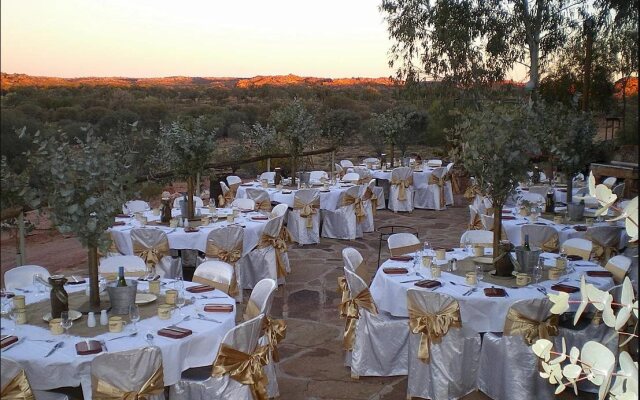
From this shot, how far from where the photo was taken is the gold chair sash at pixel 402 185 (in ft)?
42.8

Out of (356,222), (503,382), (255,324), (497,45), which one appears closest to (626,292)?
(255,324)

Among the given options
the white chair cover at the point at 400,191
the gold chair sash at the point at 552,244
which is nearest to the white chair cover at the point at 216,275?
the gold chair sash at the point at 552,244

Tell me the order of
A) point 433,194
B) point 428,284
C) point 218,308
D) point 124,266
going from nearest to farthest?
point 218,308 → point 428,284 → point 124,266 → point 433,194

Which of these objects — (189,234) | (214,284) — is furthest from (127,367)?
(189,234)

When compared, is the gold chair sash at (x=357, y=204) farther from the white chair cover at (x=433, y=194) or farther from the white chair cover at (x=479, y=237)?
the white chair cover at (x=479, y=237)

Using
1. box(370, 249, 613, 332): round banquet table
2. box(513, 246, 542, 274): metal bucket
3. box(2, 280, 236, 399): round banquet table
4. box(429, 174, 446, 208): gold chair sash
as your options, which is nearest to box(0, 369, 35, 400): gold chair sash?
box(2, 280, 236, 399): round banquet table

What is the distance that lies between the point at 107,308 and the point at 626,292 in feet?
12.5

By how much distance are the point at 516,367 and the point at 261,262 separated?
3.74 meters

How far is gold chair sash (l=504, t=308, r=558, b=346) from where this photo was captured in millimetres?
4672

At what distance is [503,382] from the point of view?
191 inches

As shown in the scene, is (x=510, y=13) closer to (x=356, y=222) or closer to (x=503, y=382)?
(x=356, y=222)

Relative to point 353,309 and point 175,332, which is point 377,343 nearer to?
point 353,309

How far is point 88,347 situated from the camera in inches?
149

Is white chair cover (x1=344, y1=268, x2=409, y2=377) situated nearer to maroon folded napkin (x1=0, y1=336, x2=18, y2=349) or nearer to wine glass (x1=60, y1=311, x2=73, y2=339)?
wine glass (x1=60, y1=311, x2=73, y2=339)
